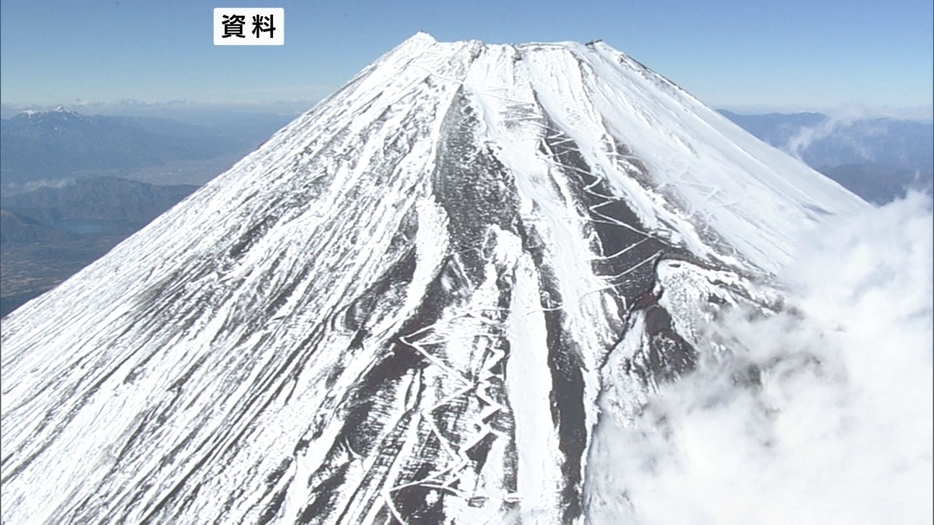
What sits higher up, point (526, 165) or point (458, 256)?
point (526, 165)

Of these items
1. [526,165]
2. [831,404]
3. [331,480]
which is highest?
[526,165]

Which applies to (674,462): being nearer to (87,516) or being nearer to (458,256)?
(458,256)

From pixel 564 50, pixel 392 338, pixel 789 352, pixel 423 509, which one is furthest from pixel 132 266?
pixel 789 352

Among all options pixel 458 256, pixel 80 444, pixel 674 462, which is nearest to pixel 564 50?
pixel 458 256

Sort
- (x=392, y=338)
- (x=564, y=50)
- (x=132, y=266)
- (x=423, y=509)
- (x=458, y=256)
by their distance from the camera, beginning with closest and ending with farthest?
(x=423, y=509) < (x=392, y=338) < (x=458, y=256) < (x=132, y=266) < (x=564, y=50)

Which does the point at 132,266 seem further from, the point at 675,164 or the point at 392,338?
the point at 675,164

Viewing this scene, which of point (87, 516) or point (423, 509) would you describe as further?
point (87, 516)

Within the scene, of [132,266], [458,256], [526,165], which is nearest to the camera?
[458,256]
